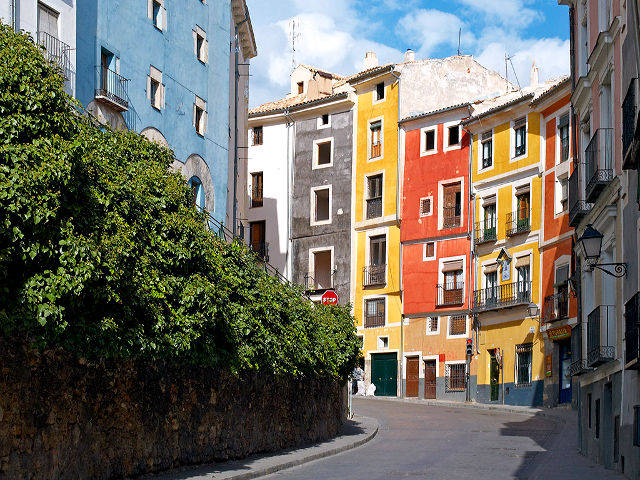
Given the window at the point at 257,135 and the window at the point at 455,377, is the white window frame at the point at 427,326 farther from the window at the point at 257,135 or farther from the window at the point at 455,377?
the window at the point at 257,135

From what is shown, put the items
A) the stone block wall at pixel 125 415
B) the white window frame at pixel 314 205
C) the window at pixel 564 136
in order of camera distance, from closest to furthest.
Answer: the stone block wall at pixel 125 415, the window at pixel 564 136, the white window frame at pixel 314 205

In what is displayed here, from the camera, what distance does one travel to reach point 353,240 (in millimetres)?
57188

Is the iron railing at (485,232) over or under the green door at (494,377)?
over

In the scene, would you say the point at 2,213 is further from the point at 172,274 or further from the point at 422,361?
the point at 422,361

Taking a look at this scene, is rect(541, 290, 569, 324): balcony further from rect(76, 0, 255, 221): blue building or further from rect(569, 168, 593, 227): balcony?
rect(569, 168, 593, 227): balcony

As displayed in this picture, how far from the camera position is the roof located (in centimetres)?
4604

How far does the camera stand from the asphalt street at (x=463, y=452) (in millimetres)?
18797

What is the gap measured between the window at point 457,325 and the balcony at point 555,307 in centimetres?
603

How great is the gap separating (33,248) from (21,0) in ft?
42.3

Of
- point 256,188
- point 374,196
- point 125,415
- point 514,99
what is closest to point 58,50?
point 125,415

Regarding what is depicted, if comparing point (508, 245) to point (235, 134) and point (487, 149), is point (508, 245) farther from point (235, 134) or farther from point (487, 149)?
point (235, 134)

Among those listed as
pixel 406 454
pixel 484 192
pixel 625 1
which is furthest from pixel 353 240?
pixel 625 1

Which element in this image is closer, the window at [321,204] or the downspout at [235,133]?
the downspout at [235,133]

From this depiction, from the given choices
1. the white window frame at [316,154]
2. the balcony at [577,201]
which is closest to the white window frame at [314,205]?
the white window frame at [316,154]
